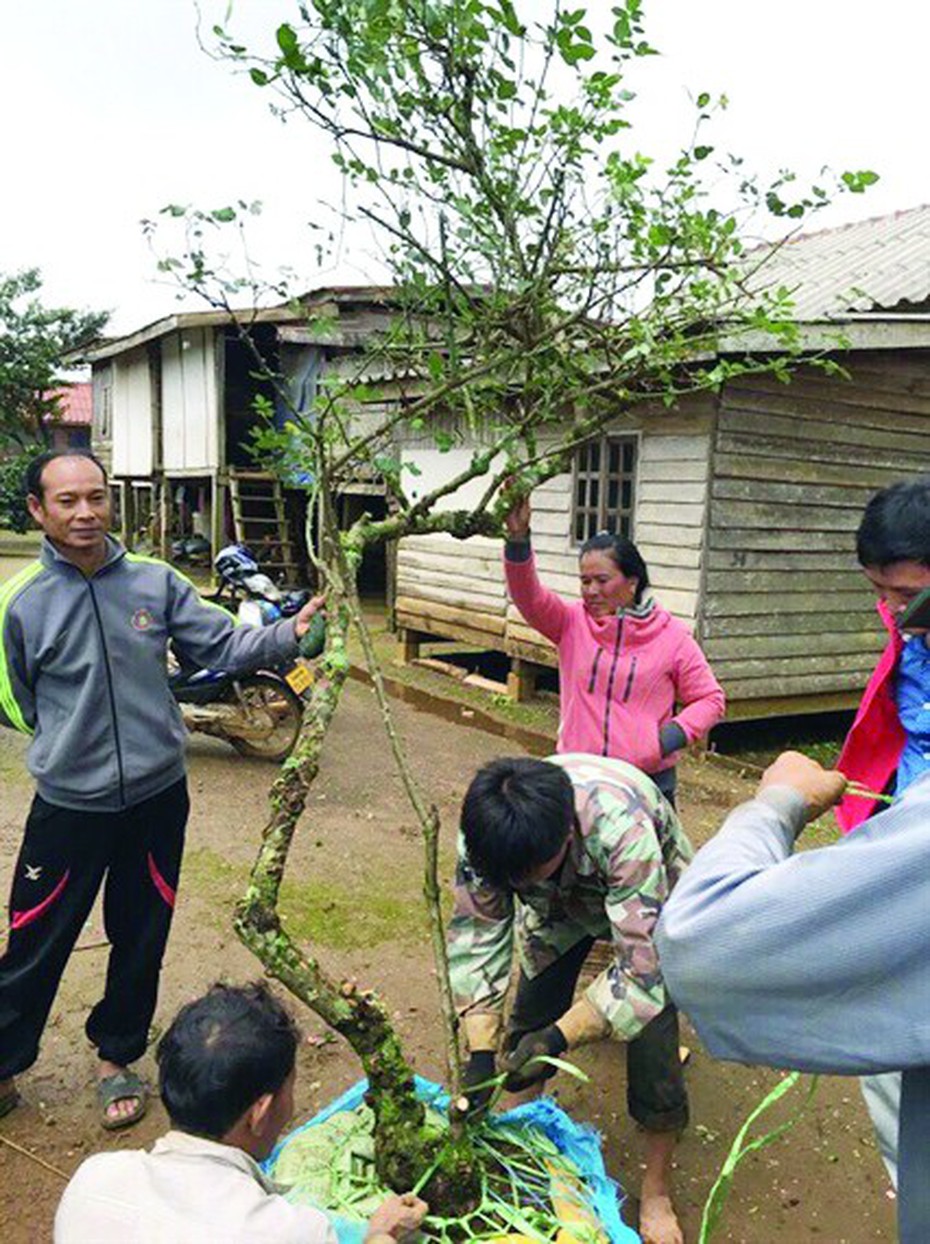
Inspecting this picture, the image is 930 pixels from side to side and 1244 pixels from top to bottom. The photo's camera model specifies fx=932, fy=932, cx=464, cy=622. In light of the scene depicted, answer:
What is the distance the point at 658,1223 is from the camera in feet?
8.07

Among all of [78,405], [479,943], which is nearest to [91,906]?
[479,943]

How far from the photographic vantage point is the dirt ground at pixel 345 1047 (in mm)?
2707

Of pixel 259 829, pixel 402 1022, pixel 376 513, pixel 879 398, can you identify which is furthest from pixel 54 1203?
pixel 376 513

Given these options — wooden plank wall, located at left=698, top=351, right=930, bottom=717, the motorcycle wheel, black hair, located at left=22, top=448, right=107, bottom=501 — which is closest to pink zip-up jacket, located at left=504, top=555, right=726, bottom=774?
black hair, located at left=22, top=448, right=107, bottom=501

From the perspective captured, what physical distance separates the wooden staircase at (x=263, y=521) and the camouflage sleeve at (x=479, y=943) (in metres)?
12.8

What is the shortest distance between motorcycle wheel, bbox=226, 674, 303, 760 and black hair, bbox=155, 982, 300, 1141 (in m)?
5.01

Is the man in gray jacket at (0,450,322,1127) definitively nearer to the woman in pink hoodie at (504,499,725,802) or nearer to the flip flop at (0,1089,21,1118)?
the flip flop at (0,1089,21,1118)

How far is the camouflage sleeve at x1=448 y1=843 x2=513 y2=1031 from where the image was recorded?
2.32 meters

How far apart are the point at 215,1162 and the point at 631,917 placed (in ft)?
3.53

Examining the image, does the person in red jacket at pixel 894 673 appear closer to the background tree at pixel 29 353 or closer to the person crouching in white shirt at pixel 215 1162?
the person crouching in white shirt at pixel 215 1162

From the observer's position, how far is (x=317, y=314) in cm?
230

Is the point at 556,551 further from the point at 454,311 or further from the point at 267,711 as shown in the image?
the point at 454,311

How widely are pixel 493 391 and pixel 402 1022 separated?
2.40 meters

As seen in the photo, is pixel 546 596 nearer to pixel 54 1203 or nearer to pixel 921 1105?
pixel 54 1203
